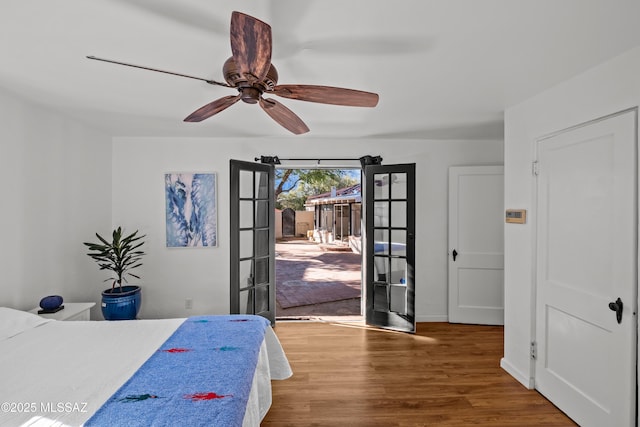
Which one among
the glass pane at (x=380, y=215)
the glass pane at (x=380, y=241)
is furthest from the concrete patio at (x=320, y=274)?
the glass pane at (x=380, y=215)

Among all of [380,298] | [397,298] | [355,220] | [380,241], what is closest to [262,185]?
[380,241]

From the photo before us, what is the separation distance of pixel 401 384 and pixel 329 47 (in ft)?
8.30

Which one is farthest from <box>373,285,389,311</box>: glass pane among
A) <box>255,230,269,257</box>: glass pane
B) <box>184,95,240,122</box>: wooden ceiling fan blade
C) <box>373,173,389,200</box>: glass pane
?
<box>184,95,240,122</box>: wooden ceiling fan blade

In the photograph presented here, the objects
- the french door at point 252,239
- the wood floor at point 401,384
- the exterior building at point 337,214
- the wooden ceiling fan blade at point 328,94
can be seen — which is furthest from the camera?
the exterior building at point 337,214

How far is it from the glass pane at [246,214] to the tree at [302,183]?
577 centimetres

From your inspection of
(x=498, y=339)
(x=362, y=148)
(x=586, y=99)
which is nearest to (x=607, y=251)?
(x=586, y=99)

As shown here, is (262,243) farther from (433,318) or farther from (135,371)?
(433,318)

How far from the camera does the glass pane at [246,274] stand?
3550 mm

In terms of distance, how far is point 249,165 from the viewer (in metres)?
3.53

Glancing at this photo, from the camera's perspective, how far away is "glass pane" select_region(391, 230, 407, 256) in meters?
3.71

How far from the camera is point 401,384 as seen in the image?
98.2 inches

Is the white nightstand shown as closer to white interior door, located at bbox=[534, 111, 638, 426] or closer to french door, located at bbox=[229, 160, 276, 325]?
french door, located at bbox=[229, 160, 276, 325]

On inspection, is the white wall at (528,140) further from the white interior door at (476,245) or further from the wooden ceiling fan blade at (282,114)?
the wooden ceiling fan blade at (282,114)

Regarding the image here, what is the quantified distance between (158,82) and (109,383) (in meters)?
1.90
